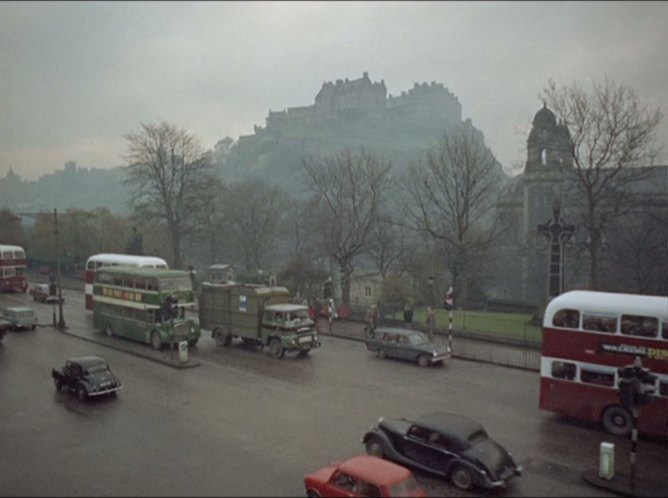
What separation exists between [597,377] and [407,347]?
9309 millimetres

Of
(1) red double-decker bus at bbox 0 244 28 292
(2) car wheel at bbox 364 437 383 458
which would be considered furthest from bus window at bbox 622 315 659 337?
(1) red double-decker bus at bbox 0 244 28 292

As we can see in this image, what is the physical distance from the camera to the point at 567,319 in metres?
16.7

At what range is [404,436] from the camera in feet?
43.1

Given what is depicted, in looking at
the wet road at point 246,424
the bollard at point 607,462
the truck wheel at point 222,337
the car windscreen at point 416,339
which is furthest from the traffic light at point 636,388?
the truck wheel at point 222,337

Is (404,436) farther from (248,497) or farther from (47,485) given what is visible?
(47,485)

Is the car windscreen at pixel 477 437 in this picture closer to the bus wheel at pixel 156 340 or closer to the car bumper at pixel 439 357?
the car bumper at pixel 439 357

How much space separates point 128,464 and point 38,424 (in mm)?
5151

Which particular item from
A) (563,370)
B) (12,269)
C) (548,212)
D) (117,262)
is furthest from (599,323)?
(12,269)

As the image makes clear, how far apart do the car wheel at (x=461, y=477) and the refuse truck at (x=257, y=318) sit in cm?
1351

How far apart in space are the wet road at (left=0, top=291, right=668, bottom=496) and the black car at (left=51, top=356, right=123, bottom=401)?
0.40 meters

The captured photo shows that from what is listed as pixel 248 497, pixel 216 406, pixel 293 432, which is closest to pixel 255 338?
pixel 216 406

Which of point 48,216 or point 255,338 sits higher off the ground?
point 48,216

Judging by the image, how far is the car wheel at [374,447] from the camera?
13.5 m

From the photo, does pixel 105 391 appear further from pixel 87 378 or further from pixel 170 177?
pixel 170 177
